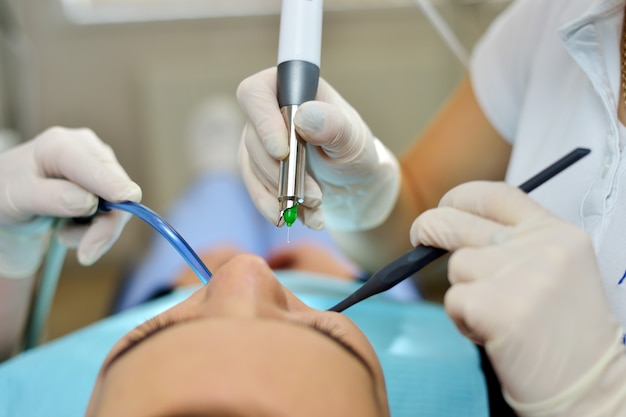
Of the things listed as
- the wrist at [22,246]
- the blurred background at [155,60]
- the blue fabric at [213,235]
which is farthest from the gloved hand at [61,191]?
the blurred background at [155,60]

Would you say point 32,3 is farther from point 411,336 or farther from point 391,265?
point 391,265

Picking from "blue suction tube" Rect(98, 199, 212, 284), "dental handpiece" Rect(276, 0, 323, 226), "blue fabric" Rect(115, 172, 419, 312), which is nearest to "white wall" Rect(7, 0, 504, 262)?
"blue fabric" Rect(115, 172, 419, 312)

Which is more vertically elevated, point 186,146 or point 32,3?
point 32,3

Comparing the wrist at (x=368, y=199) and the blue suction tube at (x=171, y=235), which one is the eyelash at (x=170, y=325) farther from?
the wrist at (x=368, y=199)

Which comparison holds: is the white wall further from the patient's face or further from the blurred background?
the patient's face

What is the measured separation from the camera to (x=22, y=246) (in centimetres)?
116

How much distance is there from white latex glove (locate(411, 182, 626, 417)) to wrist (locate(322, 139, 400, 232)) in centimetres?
44

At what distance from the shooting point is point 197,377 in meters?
0.61

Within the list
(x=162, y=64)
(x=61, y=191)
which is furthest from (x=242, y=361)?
(x=162, y=64)

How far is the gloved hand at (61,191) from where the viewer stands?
1.01 metres

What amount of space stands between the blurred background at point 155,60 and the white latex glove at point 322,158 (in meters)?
1.02

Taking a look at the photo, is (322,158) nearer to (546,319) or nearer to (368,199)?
(368,199)

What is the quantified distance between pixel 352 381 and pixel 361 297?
159mm

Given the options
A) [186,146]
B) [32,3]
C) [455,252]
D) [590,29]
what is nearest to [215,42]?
[186,146]
